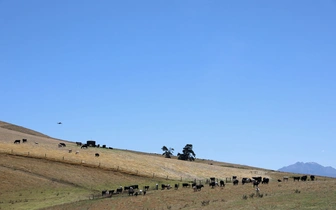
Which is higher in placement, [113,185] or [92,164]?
[92,164]

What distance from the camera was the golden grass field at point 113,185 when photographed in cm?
3697

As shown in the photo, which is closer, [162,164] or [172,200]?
[172,200]

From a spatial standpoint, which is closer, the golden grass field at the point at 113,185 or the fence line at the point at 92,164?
the golden grass field at the point at 113,185

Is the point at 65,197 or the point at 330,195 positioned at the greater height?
the point at 330,195

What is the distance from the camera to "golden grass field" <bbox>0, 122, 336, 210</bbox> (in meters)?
37.0

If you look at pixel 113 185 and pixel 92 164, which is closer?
pixel 113 185

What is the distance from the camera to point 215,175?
8762cm

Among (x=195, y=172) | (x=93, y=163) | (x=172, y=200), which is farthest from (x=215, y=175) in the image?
(x=172, y=200)

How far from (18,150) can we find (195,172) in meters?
36.6

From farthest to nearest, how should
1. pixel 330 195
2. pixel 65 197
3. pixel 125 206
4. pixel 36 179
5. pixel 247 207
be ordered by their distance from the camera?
pixel 36 179 < pixel 65 197 < pixel 125 206 < pixel 330 195 < pixel 247 207

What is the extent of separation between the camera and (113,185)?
64312mm

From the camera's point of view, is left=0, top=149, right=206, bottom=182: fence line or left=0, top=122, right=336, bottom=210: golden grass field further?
left=0, top=149, right=206, bottom=182: fence line

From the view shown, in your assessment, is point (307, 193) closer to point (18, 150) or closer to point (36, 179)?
point (36, 179)

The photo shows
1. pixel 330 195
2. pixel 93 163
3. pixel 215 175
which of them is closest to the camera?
pixel 330 195
